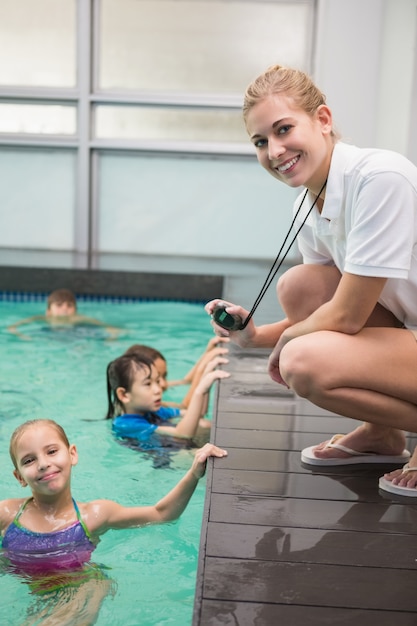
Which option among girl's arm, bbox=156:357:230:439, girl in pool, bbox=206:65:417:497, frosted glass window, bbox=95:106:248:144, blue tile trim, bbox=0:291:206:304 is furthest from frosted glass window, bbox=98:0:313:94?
girl in pool, bbox=206:65:417:497

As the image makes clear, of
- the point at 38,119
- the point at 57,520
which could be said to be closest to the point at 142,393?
the point at 57,520

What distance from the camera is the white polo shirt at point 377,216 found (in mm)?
2023

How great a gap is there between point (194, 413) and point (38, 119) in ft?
18.8

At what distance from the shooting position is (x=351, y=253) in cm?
207

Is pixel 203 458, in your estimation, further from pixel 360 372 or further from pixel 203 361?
pixel 203 361

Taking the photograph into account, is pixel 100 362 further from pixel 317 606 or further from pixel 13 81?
pixel 13 81

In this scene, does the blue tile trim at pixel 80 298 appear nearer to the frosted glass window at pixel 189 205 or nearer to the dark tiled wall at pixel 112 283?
the dark tiled wall at pixel 112 283

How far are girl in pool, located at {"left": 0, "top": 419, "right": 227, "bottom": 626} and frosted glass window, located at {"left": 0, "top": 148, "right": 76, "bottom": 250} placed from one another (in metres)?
6.31

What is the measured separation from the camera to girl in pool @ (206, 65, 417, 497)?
6.68 ft

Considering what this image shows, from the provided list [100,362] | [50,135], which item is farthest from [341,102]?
[100,362]

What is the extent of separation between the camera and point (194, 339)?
6.01 m

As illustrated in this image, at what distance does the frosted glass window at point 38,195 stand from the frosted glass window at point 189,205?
0.35 meters

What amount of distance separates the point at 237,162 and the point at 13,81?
2424 mm

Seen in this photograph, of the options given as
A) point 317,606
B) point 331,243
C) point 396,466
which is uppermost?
point 331,243
